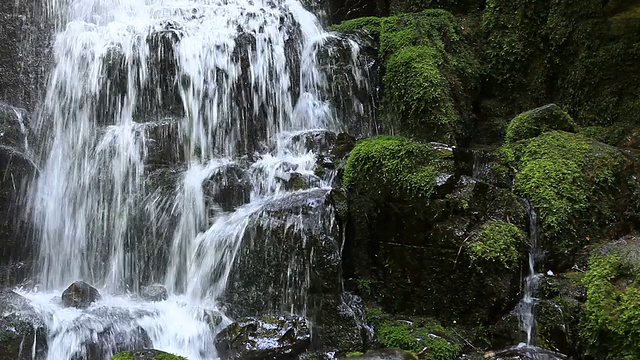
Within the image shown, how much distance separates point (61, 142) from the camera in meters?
7.88

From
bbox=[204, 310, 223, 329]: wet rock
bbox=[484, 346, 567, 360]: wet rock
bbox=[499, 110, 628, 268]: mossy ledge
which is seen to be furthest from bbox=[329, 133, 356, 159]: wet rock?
bbox=[484, 346, 567, 360]: wet rock

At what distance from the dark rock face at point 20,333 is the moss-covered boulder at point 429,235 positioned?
3.25 meters

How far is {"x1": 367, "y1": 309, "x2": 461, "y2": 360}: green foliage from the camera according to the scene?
5.01 meters

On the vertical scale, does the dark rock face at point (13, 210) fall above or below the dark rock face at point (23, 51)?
below

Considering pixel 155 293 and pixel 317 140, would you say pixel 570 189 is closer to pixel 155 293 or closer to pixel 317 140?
pixel 317 140

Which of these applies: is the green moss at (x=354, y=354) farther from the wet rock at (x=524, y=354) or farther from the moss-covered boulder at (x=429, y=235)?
the wet rock at (x=524, y=354)

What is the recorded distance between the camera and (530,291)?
5418 mm

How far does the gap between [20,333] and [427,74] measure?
578 cm

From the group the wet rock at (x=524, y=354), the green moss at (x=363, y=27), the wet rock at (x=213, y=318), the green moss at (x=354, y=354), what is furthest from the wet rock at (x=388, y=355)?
the green moss at (x=363, y=27)

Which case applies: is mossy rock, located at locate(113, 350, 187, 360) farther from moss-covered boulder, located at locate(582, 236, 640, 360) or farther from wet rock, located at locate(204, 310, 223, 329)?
moss-covered boulder, located at locate(582, 236, 640, 360)

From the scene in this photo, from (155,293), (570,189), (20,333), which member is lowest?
(20,333)

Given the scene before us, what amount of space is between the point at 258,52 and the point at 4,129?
3.99 meters

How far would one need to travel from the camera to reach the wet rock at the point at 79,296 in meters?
5.92

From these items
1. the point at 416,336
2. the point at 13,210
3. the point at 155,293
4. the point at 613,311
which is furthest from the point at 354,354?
the point at 13,210
